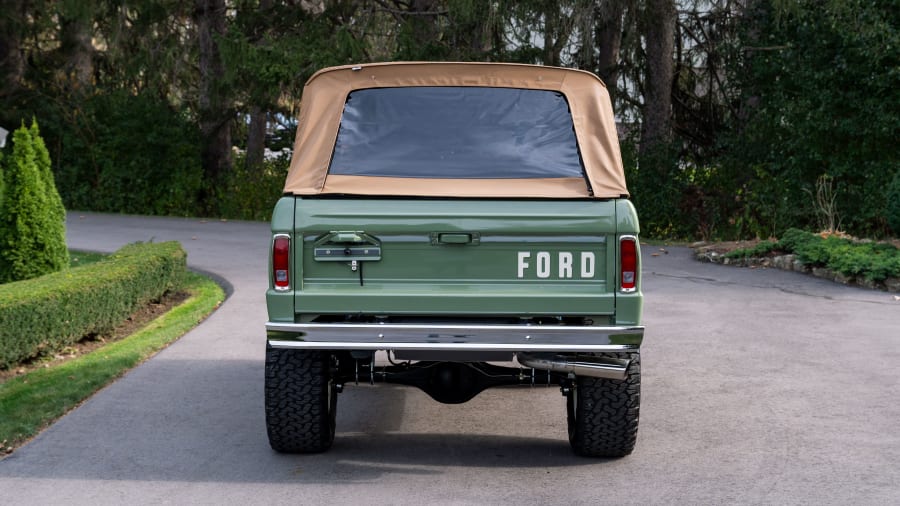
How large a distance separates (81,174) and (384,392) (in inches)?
875

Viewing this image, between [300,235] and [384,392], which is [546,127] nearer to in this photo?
[300,235]

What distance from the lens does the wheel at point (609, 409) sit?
6.89m

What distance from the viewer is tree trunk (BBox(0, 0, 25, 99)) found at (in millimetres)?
31031

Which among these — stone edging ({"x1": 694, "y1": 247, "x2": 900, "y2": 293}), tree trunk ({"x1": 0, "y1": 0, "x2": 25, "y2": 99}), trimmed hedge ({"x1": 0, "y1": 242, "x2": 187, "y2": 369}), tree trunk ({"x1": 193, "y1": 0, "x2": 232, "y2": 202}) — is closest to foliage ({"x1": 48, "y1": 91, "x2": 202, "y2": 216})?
tree trunk ({"x1": 193, "y1": 0, "x2": 232, "y2": 202})

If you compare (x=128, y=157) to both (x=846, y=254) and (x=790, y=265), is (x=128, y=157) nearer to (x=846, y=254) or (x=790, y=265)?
(x=790, y=265)

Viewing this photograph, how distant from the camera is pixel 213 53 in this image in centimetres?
2831

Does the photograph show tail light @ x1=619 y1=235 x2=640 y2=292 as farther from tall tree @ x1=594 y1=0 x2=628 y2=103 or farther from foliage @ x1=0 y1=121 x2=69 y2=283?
tall tree @ x1=594 y1=0 x2=628 y2=103

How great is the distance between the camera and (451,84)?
295 inches

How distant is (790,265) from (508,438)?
33.8 feet

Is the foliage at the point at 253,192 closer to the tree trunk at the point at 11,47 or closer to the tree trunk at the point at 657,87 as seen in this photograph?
the tree trunk at the point at 11,47

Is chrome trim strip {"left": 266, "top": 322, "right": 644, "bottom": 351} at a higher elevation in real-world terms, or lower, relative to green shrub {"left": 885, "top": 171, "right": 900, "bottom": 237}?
lower

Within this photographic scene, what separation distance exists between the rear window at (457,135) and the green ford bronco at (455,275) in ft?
0.04

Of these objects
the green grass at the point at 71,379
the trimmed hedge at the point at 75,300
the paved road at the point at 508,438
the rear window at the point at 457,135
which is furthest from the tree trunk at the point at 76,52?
the rear window at the point at 457,135

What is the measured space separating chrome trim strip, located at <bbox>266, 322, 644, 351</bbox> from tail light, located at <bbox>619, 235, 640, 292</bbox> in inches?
10.0
